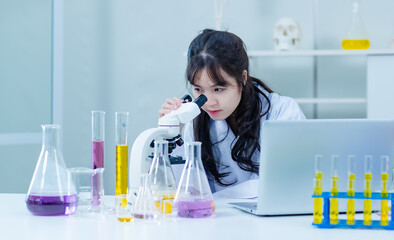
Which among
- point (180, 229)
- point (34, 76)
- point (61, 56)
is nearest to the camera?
point (180, 229)

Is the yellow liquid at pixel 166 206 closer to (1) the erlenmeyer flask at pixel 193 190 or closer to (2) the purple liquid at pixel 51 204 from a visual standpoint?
(1) the erlenmeyer flask at pixel 193 190

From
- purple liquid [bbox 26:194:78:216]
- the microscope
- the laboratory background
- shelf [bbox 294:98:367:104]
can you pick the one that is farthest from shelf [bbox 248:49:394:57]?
purple liquid [bbox 26:194:78:216]

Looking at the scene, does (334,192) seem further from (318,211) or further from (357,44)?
(357,44)

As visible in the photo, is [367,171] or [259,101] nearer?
[367,171]

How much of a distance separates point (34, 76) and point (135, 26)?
0.83 meters

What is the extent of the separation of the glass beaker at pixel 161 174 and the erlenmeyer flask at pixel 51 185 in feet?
0.62

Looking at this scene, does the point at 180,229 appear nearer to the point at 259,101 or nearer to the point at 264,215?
the point at 264,215

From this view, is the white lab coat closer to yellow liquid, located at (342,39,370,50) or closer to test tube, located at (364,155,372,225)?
test tube, located at (364,155,372,225)

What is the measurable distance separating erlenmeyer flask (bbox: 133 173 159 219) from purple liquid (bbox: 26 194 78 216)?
159 mm

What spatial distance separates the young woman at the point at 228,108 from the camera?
2002 millimetres

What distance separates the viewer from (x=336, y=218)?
1.18m

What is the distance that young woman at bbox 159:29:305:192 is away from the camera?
200cm

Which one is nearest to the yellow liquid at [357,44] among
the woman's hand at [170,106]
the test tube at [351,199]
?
the woman's hand at [170,106]

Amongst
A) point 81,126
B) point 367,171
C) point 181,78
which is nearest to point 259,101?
point 367,171
